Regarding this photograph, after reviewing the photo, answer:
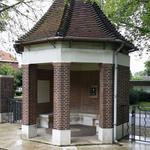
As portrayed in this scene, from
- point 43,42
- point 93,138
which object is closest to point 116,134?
point 93,138

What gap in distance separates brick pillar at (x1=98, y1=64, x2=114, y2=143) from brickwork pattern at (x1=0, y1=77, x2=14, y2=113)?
250 inches

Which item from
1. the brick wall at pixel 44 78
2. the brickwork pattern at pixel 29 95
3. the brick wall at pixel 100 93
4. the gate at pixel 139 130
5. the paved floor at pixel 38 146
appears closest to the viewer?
the paved floor at pixel 38 146

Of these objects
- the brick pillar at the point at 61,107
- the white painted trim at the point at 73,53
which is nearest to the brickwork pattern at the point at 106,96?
the white painted trim at the point at 73,53

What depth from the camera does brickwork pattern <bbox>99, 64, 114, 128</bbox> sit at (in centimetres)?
764

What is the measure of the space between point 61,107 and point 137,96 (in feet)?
64.8

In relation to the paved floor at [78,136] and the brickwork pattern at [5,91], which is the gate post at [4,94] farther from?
the paved floor at [78,136]

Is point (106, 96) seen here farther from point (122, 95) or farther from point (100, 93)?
point (122, 95)

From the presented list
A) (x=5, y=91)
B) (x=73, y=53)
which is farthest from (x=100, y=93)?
(x=5, y=91)

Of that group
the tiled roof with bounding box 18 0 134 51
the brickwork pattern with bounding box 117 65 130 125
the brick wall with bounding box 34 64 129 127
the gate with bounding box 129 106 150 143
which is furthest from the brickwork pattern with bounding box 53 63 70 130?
the gate with bounding box 129 106 150 143

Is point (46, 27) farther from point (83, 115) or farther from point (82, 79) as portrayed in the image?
point (83, 115)

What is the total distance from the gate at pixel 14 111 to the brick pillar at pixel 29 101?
10.4ft

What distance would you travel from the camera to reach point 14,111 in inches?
450

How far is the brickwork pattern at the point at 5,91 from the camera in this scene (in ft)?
37.7

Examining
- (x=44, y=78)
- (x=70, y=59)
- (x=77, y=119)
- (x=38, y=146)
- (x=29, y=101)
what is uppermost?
(x=70, y=59)
